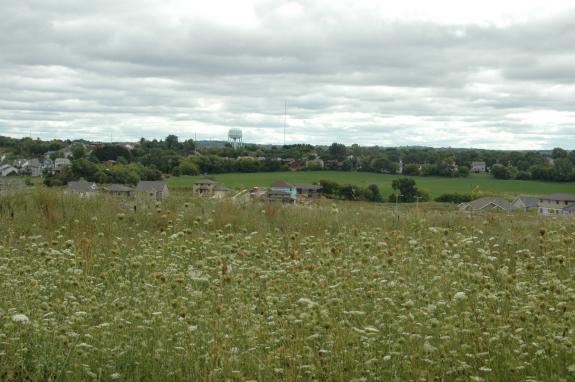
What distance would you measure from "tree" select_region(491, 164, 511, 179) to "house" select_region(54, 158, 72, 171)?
16849 mm

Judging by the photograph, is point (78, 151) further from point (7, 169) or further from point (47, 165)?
point (7, 169)

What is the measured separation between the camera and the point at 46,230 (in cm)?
1047

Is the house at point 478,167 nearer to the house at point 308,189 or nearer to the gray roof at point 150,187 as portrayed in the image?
the house at point 308,189

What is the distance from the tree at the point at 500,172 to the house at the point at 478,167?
1.63 meters

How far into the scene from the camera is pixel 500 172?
26453mm

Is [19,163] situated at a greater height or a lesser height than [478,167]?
lesser

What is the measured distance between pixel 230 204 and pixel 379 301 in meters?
7.63

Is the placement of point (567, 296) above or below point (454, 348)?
above

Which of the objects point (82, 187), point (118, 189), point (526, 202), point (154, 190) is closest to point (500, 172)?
point (526, 202)

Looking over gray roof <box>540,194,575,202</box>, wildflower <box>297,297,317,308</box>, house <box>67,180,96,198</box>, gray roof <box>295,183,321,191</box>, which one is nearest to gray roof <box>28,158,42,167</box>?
house <box>67,180,96,198</box>

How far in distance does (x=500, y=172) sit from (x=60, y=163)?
17324 millimetres

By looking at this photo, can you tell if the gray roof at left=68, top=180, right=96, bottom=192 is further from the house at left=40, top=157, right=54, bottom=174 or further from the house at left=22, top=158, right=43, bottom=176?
the house at left=40, top=157, right=54, bottom=174

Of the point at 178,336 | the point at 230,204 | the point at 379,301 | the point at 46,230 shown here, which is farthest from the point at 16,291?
the point at 230,204

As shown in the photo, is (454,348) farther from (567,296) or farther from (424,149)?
(424,149)
